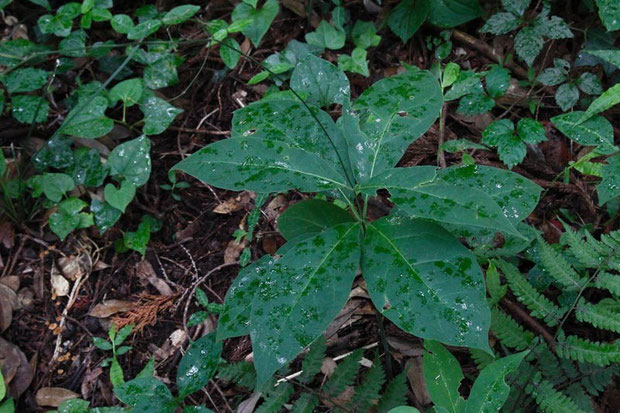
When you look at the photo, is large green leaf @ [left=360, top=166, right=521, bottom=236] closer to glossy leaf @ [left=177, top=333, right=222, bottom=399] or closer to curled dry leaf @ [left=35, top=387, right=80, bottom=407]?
glossy leaf @ [left=177, top=333, right=222, bottom=399]

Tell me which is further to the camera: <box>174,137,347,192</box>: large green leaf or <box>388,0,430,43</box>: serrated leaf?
<box>388,0,430,43</box>: serrated leaf

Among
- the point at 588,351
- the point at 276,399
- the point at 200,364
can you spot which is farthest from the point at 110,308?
the point at 588,351

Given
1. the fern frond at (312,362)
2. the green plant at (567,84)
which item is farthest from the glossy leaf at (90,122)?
the green plant at (567,84)

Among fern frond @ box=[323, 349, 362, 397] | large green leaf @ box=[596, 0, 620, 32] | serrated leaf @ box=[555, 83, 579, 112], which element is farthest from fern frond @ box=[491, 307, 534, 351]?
large green leaf @ box=[596, 0, 620, 32]

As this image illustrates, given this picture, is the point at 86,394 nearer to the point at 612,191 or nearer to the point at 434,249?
the point at 434,249

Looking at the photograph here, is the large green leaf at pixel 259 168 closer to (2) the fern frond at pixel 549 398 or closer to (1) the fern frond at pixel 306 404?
(1) the fern frond at pixel 306 404
